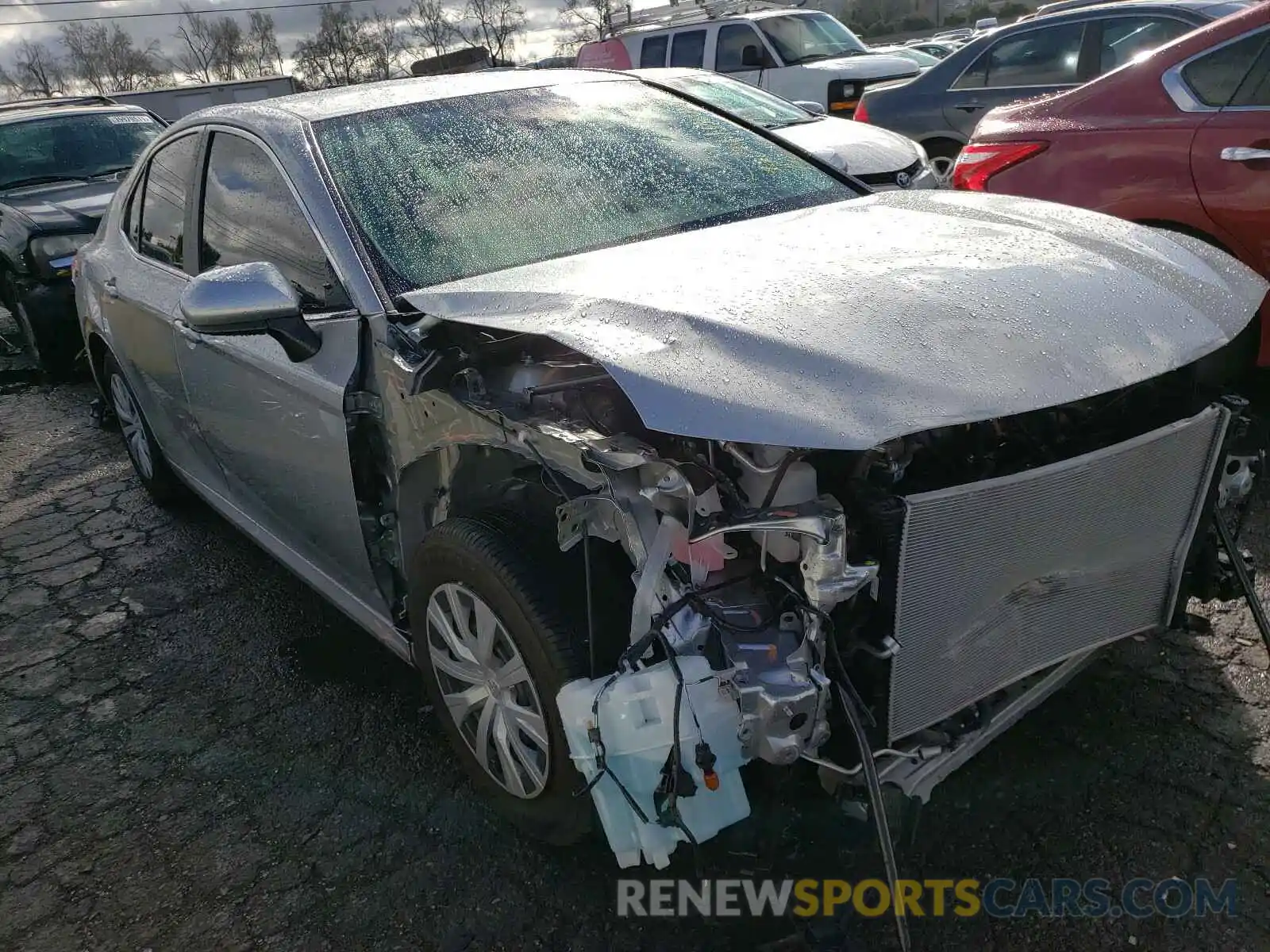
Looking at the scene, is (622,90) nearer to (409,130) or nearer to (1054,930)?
(409,130)

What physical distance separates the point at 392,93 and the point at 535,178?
2.26 feet

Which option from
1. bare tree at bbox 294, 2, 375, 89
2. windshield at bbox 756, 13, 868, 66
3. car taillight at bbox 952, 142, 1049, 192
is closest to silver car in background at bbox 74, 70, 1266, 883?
car taillight at bbox 952, 142, 1049, 192

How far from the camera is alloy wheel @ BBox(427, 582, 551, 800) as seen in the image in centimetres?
215

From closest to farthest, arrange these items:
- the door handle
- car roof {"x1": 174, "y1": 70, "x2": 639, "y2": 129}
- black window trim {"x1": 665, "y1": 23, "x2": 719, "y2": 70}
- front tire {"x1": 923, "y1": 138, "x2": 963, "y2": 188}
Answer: car roof {"x1": 174, "y1": 70, "x2": 639, "y2": 129}, the door handle, front tire {"x1": 923, "y1": 138, "x2": 963, "y2": 188}, black window trim {"x1": 665, "y1": 23, "x2": 719, "y2": 70}

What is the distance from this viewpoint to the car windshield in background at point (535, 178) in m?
2.56

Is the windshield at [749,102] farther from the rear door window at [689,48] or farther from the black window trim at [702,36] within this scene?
the rear door window at [689,48]

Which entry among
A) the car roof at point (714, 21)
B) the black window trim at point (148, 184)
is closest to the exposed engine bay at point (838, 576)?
the black window trim at point (148, 184)

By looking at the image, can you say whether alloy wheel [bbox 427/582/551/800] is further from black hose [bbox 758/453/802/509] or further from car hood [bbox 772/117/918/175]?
car hood [bbox 772/117/918/175]

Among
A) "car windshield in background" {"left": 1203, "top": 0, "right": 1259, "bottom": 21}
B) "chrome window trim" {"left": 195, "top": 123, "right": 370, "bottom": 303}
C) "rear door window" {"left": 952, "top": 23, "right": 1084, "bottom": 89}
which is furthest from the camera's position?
"rear door window" {"left": 952, "top": 23, "right": 1084, "bottom": 89}

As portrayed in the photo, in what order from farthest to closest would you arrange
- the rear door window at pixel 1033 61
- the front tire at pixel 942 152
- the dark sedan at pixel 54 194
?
the front tire at pixel 942 152, the dark sedan at pixel 54 194, the rear door window at pixel 1033 61

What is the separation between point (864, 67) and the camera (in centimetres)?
999

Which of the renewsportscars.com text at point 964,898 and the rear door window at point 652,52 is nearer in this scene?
the renewsportscars.com text at point 964,898

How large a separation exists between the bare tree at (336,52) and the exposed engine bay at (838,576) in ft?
167

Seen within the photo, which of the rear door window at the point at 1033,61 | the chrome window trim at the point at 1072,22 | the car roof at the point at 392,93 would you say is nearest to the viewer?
the car roof at the point at 392,93
